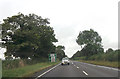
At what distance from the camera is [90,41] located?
79000mm

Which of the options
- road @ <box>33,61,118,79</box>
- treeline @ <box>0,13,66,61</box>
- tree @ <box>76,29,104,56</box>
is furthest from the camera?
tree @ <box>76,29,104,56</box>

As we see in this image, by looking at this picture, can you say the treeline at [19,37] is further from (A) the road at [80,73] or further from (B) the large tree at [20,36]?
(A) the road at [80,73]

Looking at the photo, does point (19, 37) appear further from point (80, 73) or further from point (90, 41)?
point (90, 41)

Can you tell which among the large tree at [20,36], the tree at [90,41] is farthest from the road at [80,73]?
the tree at [90,41]

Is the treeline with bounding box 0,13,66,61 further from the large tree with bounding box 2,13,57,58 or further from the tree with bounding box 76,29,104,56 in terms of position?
the tree with bounding box 76,29,104,56

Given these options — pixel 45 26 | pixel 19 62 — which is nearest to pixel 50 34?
pixel 45 26

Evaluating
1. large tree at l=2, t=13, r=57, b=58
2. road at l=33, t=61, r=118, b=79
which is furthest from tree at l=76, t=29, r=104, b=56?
road at l=33, t=61, r=118, b=79

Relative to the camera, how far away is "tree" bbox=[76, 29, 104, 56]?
76994mm

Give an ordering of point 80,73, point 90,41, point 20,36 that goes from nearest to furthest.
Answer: point 80,73 < point 20,36 < point 90,41

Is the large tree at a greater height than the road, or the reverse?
the large tree

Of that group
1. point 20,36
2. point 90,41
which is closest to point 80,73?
point 20,36

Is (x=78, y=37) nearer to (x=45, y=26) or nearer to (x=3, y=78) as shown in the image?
(x=45, y=26)

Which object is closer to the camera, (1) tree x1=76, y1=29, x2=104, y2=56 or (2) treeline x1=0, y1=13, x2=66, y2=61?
(2) treeline x1=0, y1=13, x2=66, y2=61

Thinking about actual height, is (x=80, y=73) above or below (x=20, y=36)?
below
